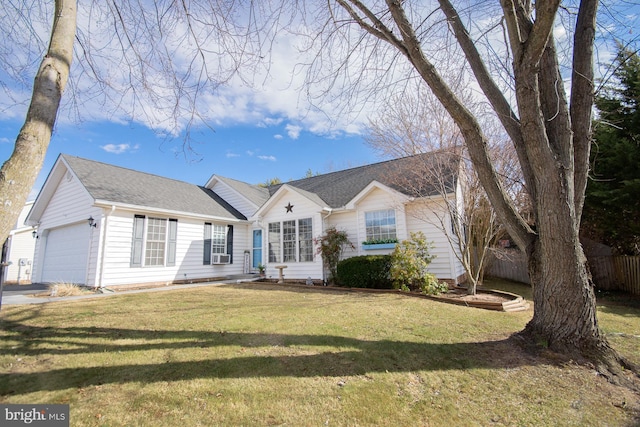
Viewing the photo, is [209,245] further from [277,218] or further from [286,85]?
[286,85]

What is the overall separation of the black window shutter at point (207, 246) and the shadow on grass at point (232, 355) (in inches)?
320

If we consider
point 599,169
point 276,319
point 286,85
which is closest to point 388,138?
point 286,85

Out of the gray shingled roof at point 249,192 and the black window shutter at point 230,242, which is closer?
the black window shutter at point 230,242

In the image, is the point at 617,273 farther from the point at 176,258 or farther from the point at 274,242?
the point at 176,258

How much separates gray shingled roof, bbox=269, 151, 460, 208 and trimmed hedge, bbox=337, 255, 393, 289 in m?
2.70

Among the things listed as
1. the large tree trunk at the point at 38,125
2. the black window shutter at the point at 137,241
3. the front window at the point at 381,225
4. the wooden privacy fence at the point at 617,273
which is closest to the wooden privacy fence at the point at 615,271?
the wooden privacy fence at the point at 617,273

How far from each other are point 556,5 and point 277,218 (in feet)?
36.8

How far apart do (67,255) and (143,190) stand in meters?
3.84

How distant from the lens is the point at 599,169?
10.7 metres

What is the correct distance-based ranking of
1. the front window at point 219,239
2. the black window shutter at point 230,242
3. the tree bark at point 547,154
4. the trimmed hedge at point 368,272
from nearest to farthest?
the tree bark at point 547,154 < the trimmed hedge at point 368,272 < the front window at point 219,239 < the black window shutter at point 230,242

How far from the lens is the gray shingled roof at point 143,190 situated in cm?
1066

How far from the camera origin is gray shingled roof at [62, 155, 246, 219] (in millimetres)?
10664

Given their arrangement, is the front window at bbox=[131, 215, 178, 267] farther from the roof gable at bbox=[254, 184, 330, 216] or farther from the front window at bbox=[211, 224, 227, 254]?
the roof gable at bbox=[254, 184, 330, 216]

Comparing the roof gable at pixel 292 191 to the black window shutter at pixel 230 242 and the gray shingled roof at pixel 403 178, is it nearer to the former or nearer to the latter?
the gray shingled roof at pixel 403 178
